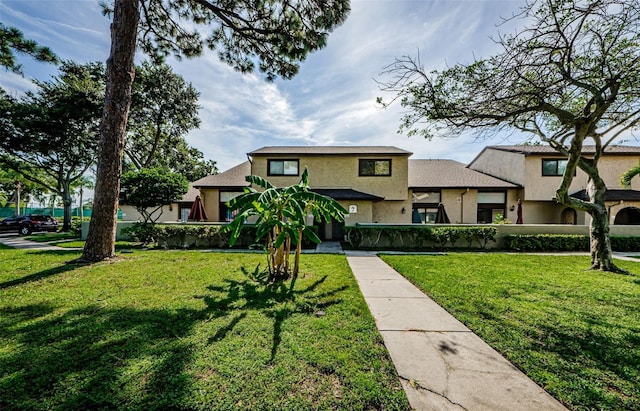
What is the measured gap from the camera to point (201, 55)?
11867 mm

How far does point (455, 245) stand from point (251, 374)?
14.0 meters

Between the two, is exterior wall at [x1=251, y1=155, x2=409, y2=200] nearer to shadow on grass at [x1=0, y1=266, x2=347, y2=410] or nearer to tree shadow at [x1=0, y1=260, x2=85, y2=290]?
tree shadow at [x1=0, y1=260, x2=85, y2=290]

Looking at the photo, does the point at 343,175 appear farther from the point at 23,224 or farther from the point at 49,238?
the point at 23,224

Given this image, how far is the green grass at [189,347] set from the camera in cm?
249

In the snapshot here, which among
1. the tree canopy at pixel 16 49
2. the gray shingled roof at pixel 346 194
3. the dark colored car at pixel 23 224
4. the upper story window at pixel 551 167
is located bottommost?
the dark colored car at pixel 23 224

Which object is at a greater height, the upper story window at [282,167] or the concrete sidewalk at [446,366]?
the upper story window at [282,167]

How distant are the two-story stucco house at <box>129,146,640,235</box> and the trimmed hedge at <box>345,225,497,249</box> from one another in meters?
4.26

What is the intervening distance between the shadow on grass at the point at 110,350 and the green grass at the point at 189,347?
1 centimetres

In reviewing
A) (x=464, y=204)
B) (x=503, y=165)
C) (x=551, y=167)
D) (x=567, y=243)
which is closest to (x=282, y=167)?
(x=464, y=204)

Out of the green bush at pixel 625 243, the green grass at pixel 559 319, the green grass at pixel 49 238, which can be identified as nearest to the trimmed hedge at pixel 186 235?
the green grass at pixel 49 238

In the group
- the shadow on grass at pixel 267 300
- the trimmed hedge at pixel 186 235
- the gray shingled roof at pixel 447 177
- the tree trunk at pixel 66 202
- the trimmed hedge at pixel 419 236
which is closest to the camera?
the shadow on grass at pixel 267 300

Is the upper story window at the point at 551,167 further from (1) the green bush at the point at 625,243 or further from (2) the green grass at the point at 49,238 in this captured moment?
(2) the green grass at the point at 49,238

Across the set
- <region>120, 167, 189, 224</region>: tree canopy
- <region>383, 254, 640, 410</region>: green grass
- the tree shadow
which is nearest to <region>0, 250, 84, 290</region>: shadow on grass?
the tree shadow

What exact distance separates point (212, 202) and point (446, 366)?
19.8m
